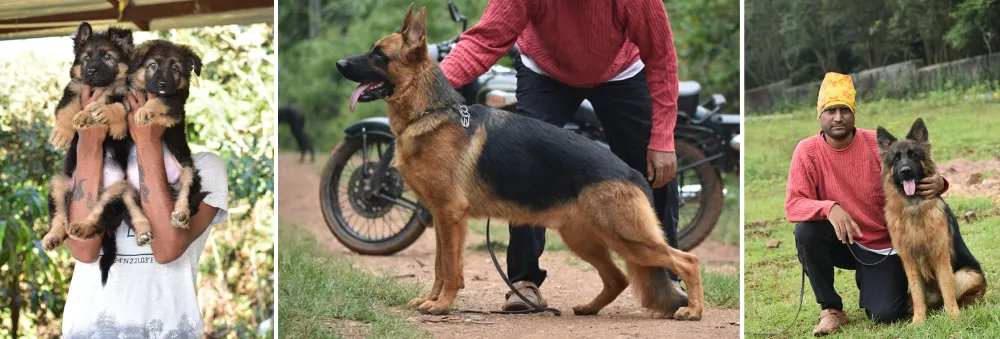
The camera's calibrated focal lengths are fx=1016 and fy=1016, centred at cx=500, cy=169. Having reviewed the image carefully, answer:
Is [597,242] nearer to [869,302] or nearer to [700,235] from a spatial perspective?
[869,302]

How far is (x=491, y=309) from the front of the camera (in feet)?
14.6

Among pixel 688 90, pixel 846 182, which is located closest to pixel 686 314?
pixel 846 182

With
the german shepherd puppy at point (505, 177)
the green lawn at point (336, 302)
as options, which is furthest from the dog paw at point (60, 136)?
the green lawn at point (336, 302)

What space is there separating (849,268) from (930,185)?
526mm

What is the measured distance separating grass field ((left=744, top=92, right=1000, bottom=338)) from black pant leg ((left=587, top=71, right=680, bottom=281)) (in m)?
0.41

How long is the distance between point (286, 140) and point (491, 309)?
8324mm

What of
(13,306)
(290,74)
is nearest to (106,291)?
(13,306)

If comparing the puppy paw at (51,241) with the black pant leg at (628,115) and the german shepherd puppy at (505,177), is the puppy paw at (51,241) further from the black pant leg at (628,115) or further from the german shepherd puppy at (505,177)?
the black pant leg at (628,115)

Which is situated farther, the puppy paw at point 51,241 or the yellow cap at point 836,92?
the yellow cap at point 836,92

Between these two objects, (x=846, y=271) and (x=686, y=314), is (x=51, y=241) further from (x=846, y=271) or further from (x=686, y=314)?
(x=846, y=271)

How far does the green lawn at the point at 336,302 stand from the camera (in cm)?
402

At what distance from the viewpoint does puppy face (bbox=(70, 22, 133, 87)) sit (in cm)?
304

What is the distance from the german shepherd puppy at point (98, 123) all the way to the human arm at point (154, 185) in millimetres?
32

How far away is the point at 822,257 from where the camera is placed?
4148mm
